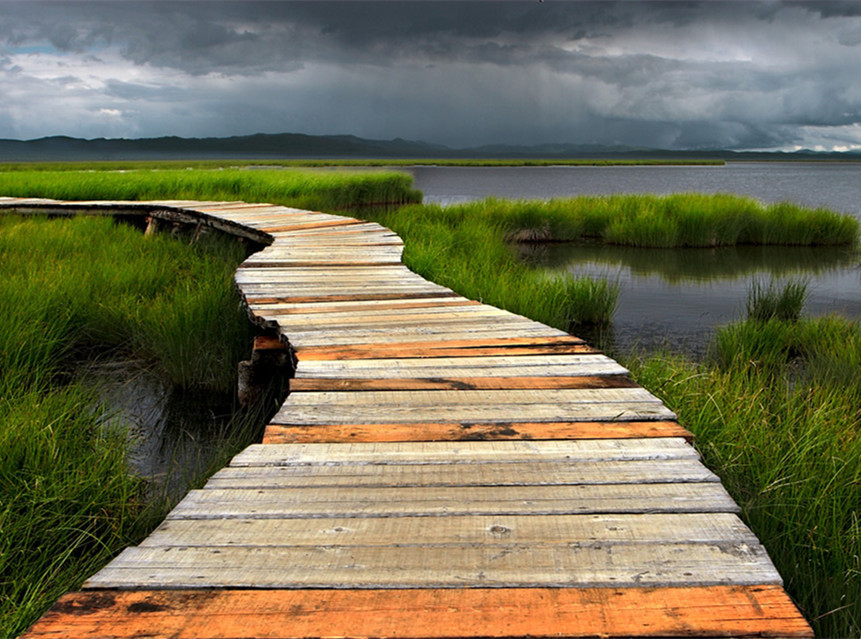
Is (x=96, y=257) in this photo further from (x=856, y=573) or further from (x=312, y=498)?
(x=856, y=573)

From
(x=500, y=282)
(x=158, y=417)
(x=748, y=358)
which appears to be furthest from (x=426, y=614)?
(x=500, y=282)

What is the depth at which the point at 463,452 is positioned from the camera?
6.41ft

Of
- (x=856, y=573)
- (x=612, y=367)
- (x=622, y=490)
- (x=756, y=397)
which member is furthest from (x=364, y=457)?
(x=756, y=397)

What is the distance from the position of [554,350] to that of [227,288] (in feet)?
10.5

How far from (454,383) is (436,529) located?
109 centimetres

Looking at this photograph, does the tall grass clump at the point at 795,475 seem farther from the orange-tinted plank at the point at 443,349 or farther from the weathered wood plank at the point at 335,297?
the weathered wood plank at the point at 335,297

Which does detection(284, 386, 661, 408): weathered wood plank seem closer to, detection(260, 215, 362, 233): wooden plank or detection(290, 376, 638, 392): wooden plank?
detection(290, 376, 638, 392): wooden plank

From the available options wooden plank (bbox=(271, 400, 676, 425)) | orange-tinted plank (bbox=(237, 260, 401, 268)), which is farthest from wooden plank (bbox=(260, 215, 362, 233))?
wooden plank (bbox=(271, 400, 676, 425))

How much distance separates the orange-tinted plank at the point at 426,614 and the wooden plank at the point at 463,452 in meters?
0.60

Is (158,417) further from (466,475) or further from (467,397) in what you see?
(466,475)

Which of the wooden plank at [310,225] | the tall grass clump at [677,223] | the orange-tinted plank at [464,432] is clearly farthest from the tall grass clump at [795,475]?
the tall grass clump at [677,223]

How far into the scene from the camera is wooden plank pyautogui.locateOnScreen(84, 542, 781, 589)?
1.33m

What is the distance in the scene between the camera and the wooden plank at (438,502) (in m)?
1.60

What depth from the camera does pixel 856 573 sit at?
1984 millimetres
